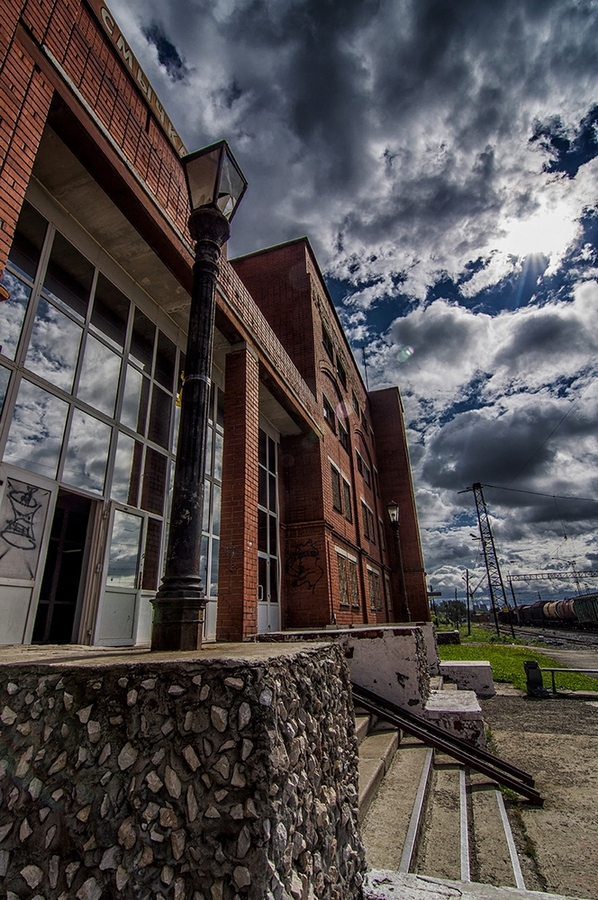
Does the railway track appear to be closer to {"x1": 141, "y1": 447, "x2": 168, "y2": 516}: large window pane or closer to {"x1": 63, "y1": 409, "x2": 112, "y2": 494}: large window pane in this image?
{"x1": 141, "y1": 447, "x2": 168, "y2": 516}: large window pane

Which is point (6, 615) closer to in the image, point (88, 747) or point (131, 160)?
point (88, 747)

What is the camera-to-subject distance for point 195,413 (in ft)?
9.67

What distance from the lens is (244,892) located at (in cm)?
132

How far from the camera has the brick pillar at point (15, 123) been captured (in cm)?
345

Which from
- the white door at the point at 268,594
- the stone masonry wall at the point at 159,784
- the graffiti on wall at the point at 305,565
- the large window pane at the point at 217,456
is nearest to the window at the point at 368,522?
the graffiti on wall at the point at 305,565

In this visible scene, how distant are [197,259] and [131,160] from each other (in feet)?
8.21

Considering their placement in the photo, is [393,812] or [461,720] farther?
[461,720]

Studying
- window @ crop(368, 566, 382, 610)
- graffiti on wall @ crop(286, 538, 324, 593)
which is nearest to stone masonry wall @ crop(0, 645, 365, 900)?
graffiti on wall @ crop(286, 538, 324, 593)

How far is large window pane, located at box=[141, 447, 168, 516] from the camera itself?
19.5 ft

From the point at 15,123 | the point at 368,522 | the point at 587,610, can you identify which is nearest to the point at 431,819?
the point at 15,123

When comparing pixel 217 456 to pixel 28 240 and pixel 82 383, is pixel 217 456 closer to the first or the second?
pixel 82 383

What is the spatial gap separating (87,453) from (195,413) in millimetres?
2789

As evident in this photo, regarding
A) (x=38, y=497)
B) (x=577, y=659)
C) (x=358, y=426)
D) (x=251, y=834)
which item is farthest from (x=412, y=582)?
(x=251, y=834)

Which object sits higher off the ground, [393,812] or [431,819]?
[393,812]
